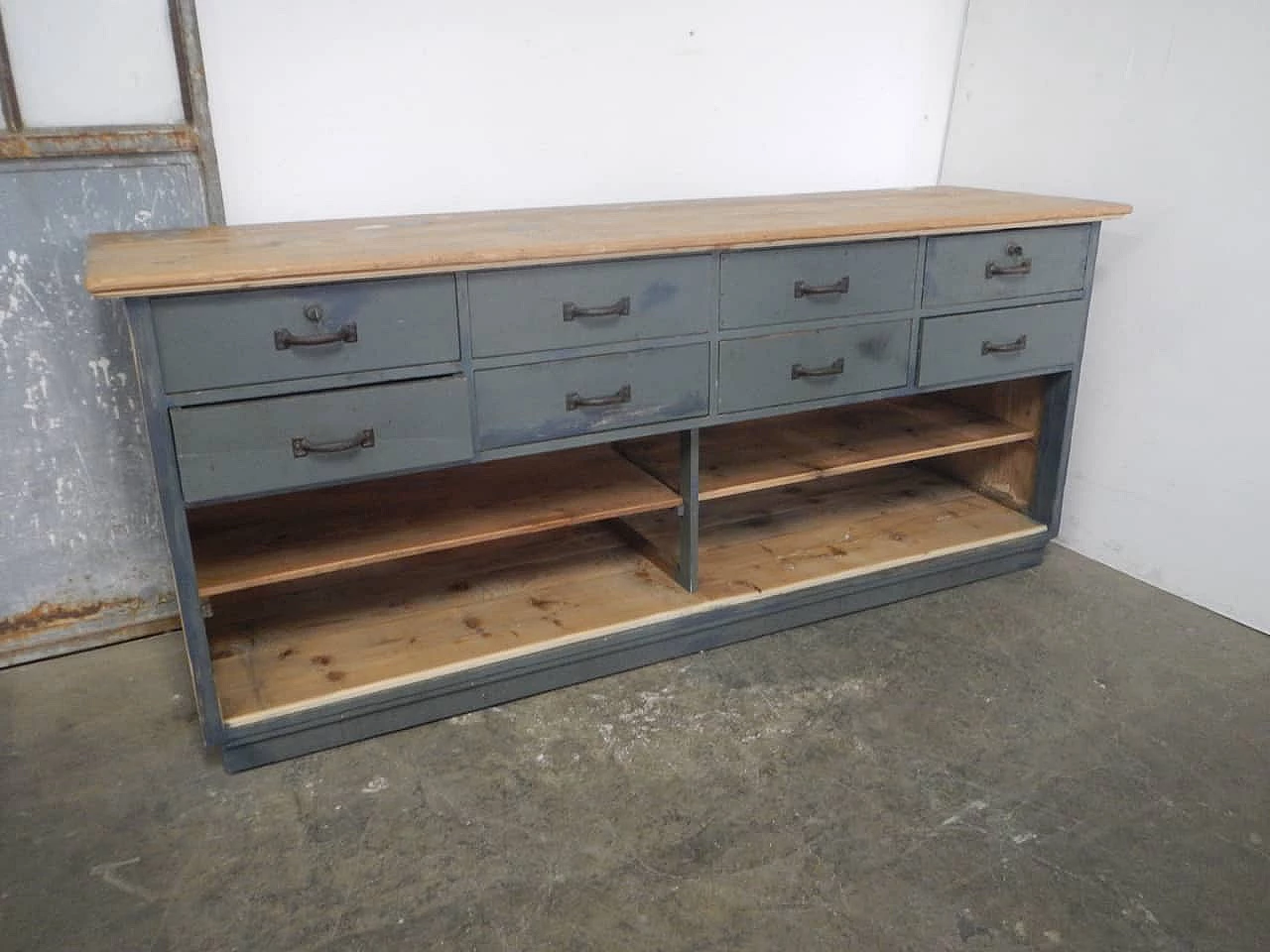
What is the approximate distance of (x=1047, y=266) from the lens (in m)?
2.39

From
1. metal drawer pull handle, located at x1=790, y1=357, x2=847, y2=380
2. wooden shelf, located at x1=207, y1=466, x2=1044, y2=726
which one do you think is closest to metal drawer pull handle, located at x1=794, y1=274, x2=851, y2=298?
metal drawer pull handle, located at x1=790, y1=357, x2=847, y2=380

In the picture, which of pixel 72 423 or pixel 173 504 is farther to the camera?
pixel 72 423

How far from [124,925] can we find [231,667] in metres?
0.56

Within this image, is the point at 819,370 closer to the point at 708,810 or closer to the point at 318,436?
the point at 708,810

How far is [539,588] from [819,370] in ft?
2.63

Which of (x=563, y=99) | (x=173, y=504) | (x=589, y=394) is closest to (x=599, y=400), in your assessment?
(x=589, y=394)

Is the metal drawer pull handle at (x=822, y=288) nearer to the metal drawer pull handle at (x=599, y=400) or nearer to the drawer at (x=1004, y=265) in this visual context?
the drawer at (x=1004, y=265)

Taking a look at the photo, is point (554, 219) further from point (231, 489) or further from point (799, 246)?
point (231, 489)

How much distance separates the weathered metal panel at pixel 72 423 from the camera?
81.4 inches

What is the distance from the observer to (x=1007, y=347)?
7.86 feet

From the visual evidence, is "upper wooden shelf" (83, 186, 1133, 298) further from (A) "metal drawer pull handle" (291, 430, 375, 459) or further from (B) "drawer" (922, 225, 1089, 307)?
(A) "metal drawer pull handle" (291, 430, 375, 459)

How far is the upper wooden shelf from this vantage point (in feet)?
5.37

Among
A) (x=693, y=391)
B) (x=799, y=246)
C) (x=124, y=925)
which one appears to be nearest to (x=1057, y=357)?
(x=799, y=246)

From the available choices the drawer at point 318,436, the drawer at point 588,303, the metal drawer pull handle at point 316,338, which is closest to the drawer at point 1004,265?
the drawer at point 588,303
